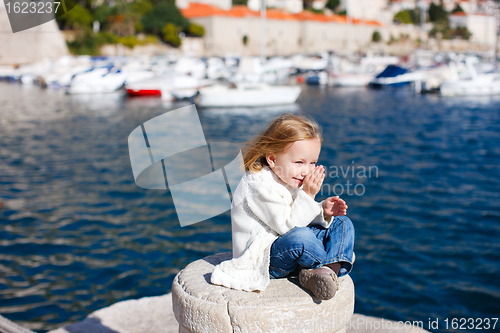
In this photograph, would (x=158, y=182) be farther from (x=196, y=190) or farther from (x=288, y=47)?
(x=288, y=47)

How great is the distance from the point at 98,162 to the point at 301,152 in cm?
1088

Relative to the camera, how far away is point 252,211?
102 inches

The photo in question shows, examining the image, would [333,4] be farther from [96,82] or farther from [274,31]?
[96,82]

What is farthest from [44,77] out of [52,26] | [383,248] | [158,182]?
[383,248]

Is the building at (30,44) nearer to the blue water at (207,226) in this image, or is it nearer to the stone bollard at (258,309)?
the blue water at (207,226)

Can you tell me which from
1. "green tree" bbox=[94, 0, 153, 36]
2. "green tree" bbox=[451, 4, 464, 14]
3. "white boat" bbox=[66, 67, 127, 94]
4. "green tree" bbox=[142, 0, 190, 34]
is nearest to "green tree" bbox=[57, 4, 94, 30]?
"green tree" bbox=[94, 0, 153, 36]

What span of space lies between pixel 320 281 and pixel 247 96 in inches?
842

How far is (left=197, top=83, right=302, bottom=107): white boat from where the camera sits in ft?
76.8

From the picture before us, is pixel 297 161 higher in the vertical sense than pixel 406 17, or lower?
lower

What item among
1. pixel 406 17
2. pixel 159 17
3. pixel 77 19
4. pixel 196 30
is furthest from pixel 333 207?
pixel 406 17

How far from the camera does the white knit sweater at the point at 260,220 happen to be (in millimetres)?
2541

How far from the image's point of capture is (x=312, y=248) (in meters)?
2.53

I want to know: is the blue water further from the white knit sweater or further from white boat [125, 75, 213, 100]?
white boat [125, 75, 213, 100]

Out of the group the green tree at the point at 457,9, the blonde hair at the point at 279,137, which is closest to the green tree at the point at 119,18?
the blonde hair at the point at 279,137
